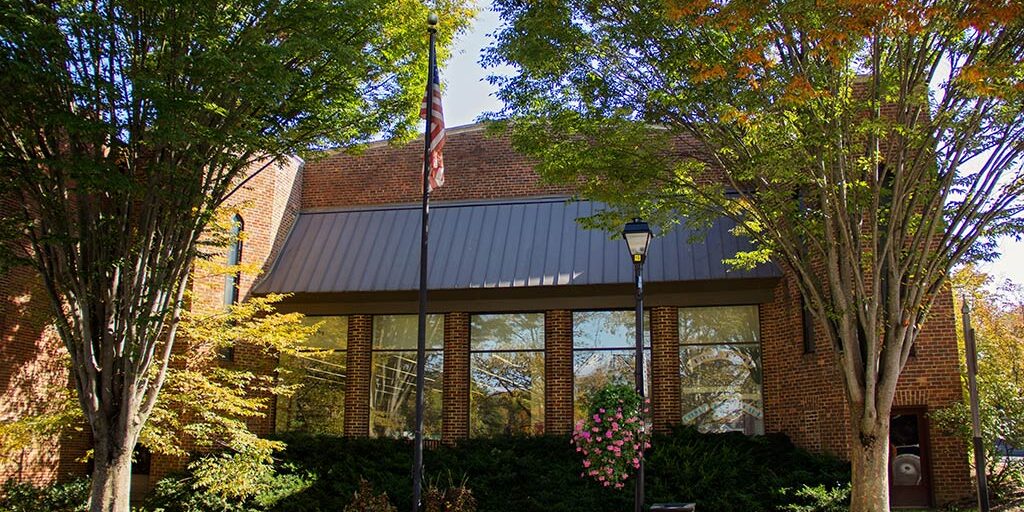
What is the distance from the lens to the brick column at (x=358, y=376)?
20688 millimetres

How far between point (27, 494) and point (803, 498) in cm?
1564

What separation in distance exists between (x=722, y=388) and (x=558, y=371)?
3.68m

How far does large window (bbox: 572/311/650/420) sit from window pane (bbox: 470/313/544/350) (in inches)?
36.2

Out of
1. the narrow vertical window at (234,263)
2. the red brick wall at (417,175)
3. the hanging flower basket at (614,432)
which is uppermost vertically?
the red brick wall at (417,175)

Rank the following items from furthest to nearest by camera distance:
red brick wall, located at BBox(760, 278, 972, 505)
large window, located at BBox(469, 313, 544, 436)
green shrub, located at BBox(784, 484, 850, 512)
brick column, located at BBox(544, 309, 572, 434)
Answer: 1. large window, located at BBox(469, 313, 544, 436)
2. brick column, located at BBox(544, 309, 572, 434)
3. red brick wall, located at BBox(760, 278, 972, 505)
4. green shrub, located at BBox(784, 484, 850, 512)

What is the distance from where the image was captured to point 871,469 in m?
11.6

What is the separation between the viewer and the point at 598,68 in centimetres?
1238

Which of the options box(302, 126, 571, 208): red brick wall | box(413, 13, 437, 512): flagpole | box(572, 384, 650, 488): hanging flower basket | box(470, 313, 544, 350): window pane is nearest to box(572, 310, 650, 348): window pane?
box(470, 313, 544, 350): window pane

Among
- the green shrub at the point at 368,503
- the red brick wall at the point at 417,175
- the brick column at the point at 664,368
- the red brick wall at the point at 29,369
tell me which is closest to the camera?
the green shrub at the point at 368,503

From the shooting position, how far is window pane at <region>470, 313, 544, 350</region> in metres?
20.5

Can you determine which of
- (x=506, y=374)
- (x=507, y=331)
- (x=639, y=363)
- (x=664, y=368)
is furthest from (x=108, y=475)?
(x=664, y=368)

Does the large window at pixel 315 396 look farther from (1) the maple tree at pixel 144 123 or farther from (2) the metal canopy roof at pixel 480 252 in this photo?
(1) the maple tree at pixel 144 123

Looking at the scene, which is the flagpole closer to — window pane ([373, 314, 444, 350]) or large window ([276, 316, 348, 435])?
Result: window pane ([373, 314, 444, 350])

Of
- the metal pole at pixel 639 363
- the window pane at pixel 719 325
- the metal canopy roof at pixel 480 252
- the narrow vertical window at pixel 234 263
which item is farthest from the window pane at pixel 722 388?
the narrow vertical window at pixel 234 263
